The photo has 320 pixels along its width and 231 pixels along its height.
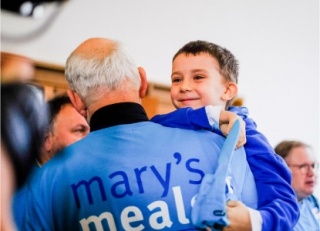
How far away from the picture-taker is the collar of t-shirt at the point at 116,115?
120 cm

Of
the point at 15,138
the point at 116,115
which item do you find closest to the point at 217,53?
the point at 116,115

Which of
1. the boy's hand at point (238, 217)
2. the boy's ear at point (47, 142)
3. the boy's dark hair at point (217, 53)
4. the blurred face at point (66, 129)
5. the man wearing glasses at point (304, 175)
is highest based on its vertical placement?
the boy's dark hair at point (217, 53)

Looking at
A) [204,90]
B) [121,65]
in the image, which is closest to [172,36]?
[204,90]

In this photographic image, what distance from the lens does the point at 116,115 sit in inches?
47.1

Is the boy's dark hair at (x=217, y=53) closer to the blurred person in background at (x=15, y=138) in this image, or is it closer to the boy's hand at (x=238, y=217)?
the boy's hand at (x=238, y=217)

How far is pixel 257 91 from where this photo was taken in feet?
14.0

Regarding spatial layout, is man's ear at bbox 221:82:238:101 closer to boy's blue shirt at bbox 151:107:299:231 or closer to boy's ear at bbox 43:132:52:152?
boy's blue shirt at bbox 151:107:299:231

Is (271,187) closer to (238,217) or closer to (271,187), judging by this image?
(271,187)

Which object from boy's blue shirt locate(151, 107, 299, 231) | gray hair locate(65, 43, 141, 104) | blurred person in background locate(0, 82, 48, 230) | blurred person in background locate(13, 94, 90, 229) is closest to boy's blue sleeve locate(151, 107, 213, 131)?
boy's blue shirt locate(151, 107, 299, 231)

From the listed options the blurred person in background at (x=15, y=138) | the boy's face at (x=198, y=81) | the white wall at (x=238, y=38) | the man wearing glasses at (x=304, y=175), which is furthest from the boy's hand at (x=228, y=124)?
the white wall at (x=238, y=38)

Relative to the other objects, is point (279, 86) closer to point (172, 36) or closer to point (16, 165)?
point (172, 36)

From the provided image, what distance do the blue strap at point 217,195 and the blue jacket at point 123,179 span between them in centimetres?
3

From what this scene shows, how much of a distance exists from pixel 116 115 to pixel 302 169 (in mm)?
1918

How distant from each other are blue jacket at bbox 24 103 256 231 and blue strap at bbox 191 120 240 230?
1.3 inches
